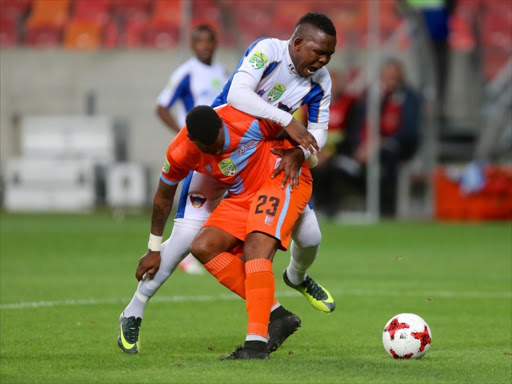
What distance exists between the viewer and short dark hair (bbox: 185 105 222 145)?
560 cm

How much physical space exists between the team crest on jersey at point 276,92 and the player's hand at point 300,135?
1.25 ft

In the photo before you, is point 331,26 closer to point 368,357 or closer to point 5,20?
point 368,357

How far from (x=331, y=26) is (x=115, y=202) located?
46.4 ft

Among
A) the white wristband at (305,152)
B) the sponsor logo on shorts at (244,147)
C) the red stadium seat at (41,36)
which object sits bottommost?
the red stadium seat at (41,36)

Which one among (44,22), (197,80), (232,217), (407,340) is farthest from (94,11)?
(407,340)

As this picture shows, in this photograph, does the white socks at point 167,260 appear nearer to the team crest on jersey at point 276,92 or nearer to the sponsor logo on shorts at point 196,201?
the sponsor logo on shorts at point 196,201

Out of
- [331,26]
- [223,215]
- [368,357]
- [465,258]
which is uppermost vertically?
[331,26]

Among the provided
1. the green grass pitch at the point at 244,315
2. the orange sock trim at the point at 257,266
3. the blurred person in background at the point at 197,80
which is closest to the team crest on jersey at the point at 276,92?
the orange sock trim at the point at 257,266

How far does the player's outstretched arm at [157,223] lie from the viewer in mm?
5977

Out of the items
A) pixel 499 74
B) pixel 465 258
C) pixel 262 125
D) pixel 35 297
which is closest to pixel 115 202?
pixel 499 74

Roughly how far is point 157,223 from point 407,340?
4.96ft

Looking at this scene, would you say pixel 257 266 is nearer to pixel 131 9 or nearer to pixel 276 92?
pixel 276 92

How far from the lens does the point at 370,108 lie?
18.0 metres

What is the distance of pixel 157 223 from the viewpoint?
604 centimetres
